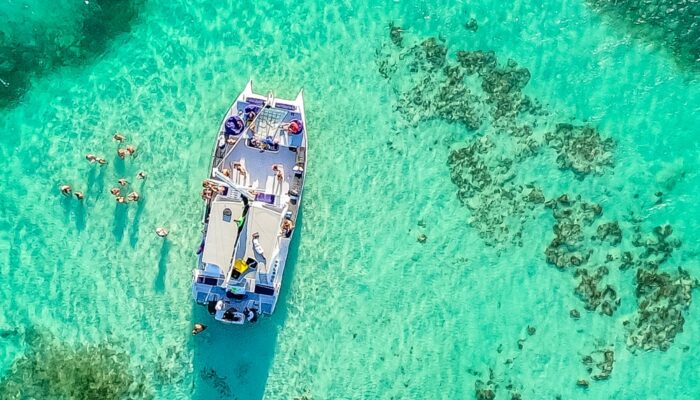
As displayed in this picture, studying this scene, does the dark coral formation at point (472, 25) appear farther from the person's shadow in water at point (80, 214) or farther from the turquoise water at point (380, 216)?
the person's shadow in water at point (80, 214)

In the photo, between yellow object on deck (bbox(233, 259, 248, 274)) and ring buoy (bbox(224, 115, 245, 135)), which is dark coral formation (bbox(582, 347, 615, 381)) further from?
ring buoy (bbox(224, 115, 245, 135))

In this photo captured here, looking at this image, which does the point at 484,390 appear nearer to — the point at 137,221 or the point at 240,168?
the point at 240,168

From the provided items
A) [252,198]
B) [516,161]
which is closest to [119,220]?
[252,198]

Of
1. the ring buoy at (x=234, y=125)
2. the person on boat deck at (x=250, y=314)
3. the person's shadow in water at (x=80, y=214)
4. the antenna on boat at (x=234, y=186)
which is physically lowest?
the person on boat deck at (x=250, y=314)

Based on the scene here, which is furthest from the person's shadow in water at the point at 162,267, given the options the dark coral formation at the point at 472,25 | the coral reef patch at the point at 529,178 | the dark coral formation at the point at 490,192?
the dark coral formation at the point at 472,25

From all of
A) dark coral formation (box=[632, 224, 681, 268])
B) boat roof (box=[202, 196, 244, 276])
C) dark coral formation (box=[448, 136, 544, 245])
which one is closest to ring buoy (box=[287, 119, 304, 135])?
boat roof (box=[202, 196, 244, 276])

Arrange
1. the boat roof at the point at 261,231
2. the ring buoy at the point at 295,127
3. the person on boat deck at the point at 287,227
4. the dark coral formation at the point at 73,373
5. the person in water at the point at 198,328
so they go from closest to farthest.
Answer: the boat roof at the point at 261,231 → the ring buoy at the point at 295,127 → the person on boat deck at the point at 287,227 → the person in water at the point at 198,328 → the dark coral formation at the point at 73,373

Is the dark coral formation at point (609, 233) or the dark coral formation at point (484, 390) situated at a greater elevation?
the dark coral formation at point (609, 233)
